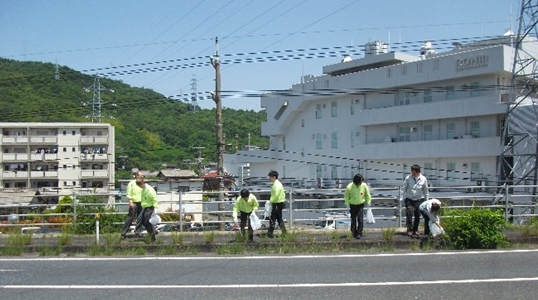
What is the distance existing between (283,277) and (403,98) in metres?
30.1

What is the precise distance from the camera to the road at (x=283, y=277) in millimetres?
7820

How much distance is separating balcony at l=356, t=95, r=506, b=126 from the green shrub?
20.5 m

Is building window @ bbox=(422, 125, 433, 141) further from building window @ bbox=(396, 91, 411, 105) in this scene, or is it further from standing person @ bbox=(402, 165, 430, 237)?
standing person @ bbox=(402, 165, 430, 237)

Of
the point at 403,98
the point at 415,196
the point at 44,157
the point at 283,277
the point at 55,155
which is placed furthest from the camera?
the point at 55,155

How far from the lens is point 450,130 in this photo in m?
34.0

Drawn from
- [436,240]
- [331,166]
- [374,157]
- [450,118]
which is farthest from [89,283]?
[331,166]

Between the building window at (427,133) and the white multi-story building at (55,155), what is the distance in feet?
84.0

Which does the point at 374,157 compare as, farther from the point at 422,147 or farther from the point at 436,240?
the point at 436,240

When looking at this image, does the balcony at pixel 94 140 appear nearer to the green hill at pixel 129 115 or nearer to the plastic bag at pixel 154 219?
the green hill at pixel 129 115

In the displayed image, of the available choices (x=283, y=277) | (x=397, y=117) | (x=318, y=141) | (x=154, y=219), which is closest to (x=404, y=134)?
(x=397, y=117)

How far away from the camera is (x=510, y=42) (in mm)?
34156

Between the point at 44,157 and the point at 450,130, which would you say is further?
the point at 44,157

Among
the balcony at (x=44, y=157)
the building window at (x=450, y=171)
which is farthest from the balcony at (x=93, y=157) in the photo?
the building window at (x=450, y=171)

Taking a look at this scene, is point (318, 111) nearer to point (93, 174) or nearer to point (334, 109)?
point (334, 109)
